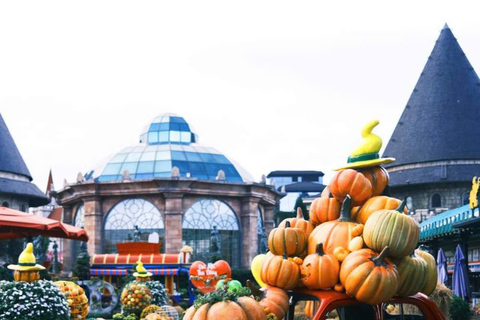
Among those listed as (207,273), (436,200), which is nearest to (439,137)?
(436,200)

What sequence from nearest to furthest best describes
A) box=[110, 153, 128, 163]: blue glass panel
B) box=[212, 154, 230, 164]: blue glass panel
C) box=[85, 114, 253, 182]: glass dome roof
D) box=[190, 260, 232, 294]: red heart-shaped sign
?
box=[190, 260, 232, 294]: red heart-shaped sign
box=[85, 114, 253, 182]: glass dome roof
box=[110, 153, 128, 163]: blue glass panel
box=[212, 154, 230, 164]: blue glass panel

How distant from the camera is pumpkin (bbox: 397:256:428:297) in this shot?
358 inches

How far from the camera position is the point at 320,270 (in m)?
9.15

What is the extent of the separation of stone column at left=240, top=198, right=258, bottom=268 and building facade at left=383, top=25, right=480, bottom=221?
10.3m

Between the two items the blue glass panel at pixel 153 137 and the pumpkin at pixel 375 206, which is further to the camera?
Answer: the blue glass panel at pixel 153 137

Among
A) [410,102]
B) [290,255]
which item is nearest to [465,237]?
[290,255]

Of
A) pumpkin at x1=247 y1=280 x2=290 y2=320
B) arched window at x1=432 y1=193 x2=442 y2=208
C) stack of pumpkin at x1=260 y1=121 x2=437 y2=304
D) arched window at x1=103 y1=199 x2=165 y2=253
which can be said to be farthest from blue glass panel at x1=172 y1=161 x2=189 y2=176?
pumpkin at x1=247 y1=280 x2=290 y2=320

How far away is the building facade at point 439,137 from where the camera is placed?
51000 millimetres

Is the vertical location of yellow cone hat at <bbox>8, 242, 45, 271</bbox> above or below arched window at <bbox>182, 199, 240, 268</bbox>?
below

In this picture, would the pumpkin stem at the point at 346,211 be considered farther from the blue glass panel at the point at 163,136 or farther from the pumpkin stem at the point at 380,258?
the blue glass panel at the point at 163,136

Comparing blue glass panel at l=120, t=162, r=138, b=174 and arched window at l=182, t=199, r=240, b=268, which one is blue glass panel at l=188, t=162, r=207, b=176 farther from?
blue glass panel at l=120, t=162, r=138, b=174

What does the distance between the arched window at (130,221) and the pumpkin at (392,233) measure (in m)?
35.8

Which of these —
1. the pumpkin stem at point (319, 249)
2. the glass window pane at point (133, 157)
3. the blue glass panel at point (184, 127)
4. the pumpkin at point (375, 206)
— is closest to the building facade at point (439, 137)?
the blue glass panel at point (184, 127)

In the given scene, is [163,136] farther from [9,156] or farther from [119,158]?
[9,156]
